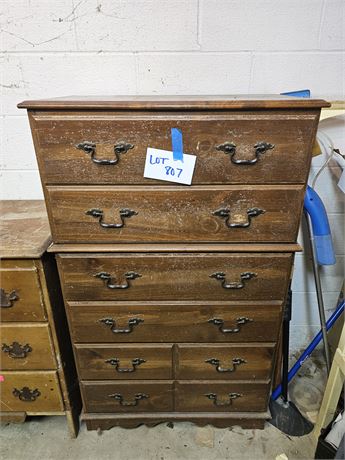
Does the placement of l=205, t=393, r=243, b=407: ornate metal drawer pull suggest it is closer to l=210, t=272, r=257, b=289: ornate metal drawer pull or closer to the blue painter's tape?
l=210, t=272, r=257, b=289: ornate metal drawer pull

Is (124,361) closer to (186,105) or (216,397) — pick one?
(216,397)

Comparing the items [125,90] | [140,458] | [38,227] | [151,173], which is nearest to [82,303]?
[38,227]

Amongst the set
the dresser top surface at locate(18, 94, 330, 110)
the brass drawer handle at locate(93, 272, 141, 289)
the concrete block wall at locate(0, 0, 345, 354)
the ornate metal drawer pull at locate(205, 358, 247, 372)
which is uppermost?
the concrete block wall at locate(0, 0, 345, 354)

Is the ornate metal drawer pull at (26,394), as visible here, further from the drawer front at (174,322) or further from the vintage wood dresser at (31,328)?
the drawer front at (174,322)

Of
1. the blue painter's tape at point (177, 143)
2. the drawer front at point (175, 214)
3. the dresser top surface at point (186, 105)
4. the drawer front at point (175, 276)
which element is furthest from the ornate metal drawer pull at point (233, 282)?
the dresser top surface at point (186, 105)

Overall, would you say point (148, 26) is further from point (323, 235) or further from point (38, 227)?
point (323, 235)

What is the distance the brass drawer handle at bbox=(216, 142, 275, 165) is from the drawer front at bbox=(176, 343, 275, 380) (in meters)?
0.65

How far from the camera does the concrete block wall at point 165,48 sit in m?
1.09

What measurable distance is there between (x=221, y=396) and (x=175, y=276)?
1.88 ft

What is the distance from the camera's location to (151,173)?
32.7 inches

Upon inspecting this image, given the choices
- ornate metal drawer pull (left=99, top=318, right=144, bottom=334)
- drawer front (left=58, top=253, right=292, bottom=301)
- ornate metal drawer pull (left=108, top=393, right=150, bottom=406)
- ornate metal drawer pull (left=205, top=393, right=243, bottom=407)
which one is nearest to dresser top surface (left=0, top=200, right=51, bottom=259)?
drawer front (left=58, top=253, right=292, bottom=301)

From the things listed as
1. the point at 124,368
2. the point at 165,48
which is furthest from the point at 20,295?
the point at 165,48

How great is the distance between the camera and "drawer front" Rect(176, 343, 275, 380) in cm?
109

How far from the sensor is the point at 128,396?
1.19m
